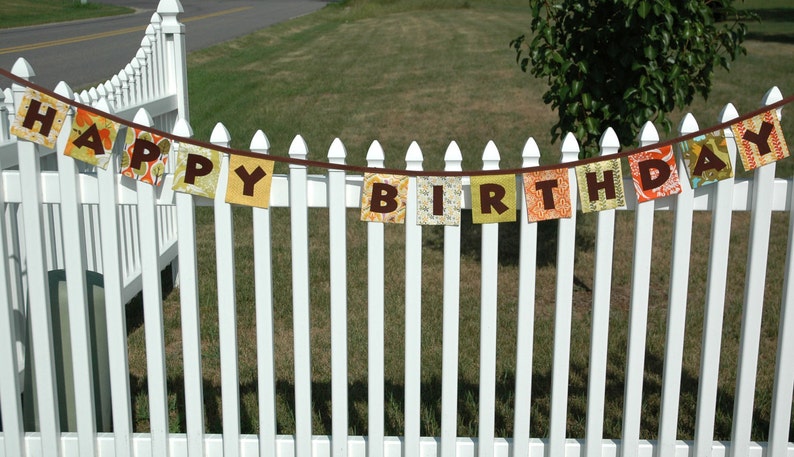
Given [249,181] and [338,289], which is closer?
[249,181]

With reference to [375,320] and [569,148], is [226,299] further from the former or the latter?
[569,148]

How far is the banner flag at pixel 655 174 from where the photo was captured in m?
3.12

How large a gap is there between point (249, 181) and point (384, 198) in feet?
1.61

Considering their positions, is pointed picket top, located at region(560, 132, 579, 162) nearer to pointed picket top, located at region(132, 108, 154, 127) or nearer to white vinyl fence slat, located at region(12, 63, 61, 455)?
pointed picket top, located at region(132, 108, 154, 127)

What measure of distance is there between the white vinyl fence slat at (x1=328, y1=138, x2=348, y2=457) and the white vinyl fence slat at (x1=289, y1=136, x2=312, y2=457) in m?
0.10

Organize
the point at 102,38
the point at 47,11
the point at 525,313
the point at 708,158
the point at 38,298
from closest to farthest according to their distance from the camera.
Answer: the point at 708,158 < the point at 525,313 < the point at 38,298 < the point at 102,38 < the point at 47,11

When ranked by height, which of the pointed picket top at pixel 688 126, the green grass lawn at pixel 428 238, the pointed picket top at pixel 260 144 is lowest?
the green grass lawn at pixel 428 238

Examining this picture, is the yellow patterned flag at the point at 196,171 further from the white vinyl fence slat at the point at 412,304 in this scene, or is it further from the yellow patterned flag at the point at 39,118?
Answer: the white vinyl fence slat at the point at 412,304

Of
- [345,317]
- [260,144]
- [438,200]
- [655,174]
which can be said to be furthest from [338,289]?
[655,174]

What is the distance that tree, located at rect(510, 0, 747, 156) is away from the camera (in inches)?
211

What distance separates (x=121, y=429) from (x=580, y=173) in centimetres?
201

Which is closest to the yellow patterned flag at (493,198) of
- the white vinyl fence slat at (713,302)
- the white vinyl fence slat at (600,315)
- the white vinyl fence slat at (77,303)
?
the white vinyl fence slat at (600,315)

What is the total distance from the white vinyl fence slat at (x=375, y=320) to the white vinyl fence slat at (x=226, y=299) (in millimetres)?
506

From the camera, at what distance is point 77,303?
3336 millimetres
